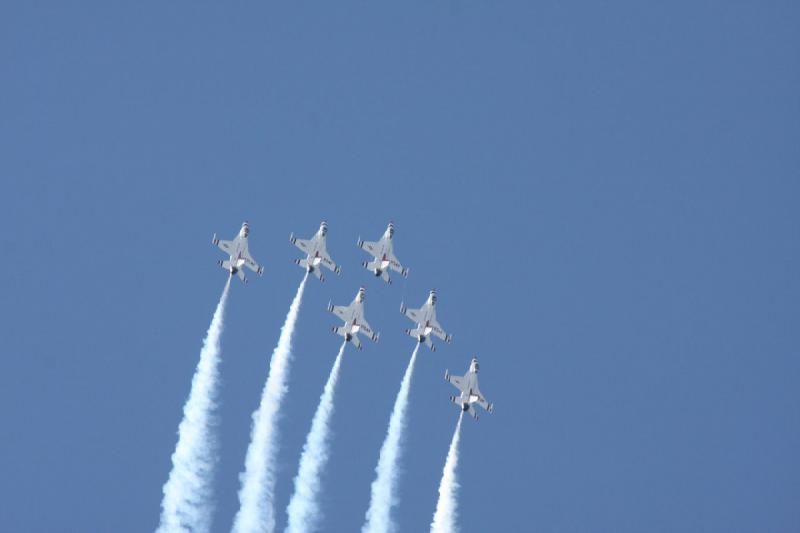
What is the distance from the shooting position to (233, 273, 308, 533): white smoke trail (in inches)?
4205

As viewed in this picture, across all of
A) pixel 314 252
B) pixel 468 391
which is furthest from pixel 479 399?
pixel 314 252

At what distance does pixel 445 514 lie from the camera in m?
110

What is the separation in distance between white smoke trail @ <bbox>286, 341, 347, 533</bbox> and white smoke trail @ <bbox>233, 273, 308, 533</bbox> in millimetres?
1821

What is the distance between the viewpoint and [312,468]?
4377 inches

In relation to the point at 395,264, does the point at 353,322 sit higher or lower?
lower

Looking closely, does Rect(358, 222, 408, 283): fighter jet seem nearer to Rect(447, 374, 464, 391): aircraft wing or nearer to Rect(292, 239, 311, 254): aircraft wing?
Rect(292, 239, 311, 254): aircraft wing

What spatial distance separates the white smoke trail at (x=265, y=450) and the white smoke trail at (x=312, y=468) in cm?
182

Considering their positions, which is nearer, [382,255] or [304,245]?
[304,245]

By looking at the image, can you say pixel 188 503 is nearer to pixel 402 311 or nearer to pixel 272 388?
pixel 272 388

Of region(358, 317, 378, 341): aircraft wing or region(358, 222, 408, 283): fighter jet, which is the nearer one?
region(358, 317, 378, 341): aircraft wing

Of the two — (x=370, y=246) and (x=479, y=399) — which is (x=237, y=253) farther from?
(x=479, y=399)

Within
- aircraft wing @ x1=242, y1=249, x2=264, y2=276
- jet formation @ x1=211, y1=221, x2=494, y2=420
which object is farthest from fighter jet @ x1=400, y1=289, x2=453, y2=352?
aircraft wing @ x1=242, y1=249, x2=264, y2=276

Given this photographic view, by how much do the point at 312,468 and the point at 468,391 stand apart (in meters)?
8.96

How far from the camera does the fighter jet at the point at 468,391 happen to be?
368ft
